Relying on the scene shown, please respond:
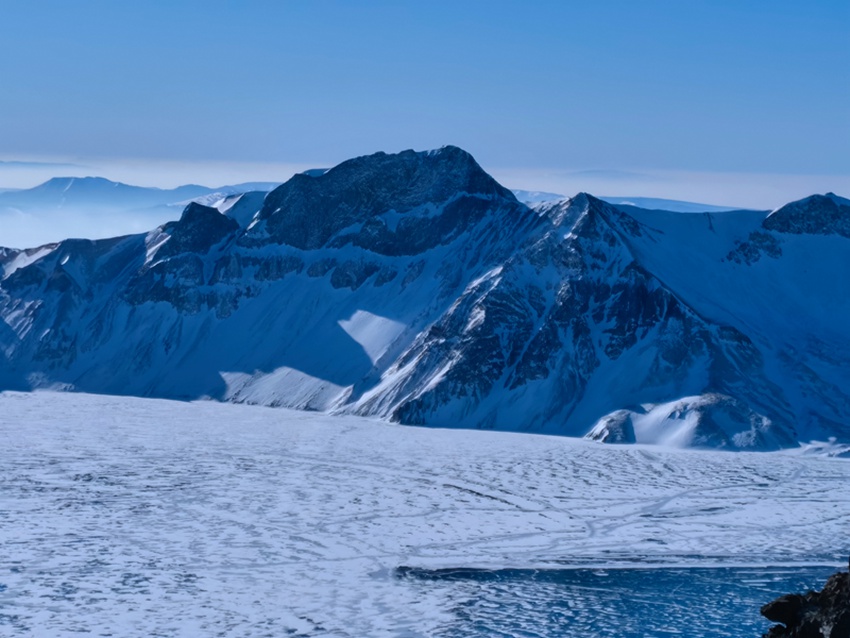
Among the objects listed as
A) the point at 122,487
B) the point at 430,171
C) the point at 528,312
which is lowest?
the point at 122,487

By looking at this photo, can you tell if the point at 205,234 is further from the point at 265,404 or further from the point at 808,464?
the point at 808,464

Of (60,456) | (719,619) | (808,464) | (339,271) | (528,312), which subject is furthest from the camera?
(339,271)

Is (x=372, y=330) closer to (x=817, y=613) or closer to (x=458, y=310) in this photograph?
(x=458, y=310)

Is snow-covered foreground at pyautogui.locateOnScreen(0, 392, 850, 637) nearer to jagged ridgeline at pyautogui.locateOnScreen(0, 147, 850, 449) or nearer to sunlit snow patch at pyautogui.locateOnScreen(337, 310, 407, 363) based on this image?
jagged ridgeline at pyautogui.locateOnScreen(0, 147, 850, 449)

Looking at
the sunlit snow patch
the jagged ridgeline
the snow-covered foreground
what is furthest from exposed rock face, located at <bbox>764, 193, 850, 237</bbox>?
the snow-covered foreground

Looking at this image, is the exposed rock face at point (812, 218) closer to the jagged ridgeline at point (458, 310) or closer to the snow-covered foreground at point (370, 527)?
the jagged ridgeline at point (458, 310)

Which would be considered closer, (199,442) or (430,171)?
(199,442)

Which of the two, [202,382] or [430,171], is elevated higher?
[430,171]

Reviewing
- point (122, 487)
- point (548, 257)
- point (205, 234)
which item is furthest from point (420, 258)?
point (122, 487)

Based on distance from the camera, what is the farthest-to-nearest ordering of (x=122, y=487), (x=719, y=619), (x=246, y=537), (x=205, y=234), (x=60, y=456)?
(x=205, y=234)
(x=60, y=456)
(x=122, y=487)
(x=246, y=537)
(x=719, y=619)
